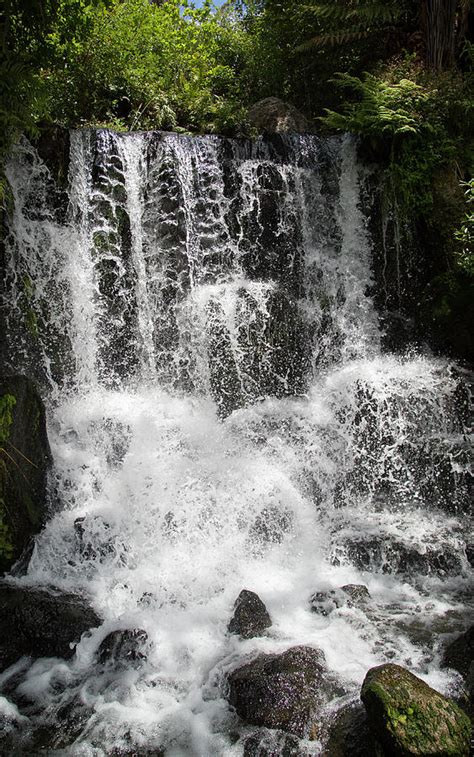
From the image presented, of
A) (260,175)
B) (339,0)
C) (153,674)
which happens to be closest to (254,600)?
(153,674)

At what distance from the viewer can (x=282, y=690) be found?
4.07 metres

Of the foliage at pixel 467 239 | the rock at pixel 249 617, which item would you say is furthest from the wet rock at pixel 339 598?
the foliage at pixel 467 239

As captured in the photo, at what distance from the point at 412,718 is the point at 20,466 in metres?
4.38

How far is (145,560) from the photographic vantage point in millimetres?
6062

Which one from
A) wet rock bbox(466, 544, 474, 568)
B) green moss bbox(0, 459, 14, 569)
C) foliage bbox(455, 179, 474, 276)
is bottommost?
wet rock bbox(466, 544, 474, 568)

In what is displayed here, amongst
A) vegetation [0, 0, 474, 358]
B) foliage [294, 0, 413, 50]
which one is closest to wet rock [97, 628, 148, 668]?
vegetation [0, 0, 474, 358]

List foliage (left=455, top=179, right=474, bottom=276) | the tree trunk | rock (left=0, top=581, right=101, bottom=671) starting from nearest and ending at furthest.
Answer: rock (left=0, top=581, right=101, bottom=671) < foliage (left=455, top=179, right=474, bottom=276) < the tree trunk

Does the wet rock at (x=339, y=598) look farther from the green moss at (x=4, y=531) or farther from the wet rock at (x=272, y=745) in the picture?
the green moss at (x=4, y=531)

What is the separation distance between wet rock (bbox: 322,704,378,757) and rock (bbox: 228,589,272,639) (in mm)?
1156

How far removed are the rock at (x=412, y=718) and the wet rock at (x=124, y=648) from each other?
1.94m

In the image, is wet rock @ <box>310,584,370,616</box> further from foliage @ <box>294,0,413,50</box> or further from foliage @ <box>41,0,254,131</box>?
foliage @ <box>294,0,413,50</box>

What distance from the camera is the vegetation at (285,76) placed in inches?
311

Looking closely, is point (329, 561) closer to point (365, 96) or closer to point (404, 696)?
point (404, 696)

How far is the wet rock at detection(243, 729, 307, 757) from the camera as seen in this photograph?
3.65 meters
